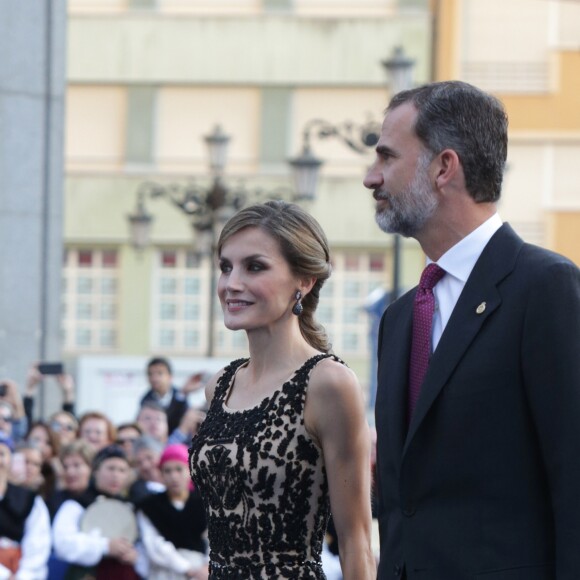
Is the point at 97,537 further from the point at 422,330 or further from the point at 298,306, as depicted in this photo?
the point at 422,330

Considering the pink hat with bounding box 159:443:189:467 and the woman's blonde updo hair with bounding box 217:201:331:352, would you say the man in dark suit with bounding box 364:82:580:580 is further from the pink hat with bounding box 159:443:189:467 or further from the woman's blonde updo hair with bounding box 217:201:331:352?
the pink hat with bounding box 159:443:189:467

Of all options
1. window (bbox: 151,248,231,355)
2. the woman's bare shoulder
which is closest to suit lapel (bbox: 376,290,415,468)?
the woman's bare shoulder

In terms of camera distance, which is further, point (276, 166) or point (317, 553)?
point (276, 166)

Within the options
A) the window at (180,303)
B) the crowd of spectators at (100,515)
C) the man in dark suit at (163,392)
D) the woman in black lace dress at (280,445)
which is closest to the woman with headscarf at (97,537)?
the crowd of spectators at (100,515)

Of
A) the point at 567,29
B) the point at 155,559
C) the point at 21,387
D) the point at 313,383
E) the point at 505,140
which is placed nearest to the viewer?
the point at 505,140

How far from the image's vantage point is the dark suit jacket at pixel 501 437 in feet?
12.0

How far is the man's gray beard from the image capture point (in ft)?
12.8

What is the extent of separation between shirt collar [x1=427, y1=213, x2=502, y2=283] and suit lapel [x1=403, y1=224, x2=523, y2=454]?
0.02 metres

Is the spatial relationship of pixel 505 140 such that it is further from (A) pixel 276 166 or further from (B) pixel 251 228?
(A) pixel 276 166

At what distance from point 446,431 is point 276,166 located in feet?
120

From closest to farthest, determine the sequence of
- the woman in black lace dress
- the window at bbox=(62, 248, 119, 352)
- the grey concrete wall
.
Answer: the woman in black lace dress
the grey concrete wall
the window at bbox=(62, 248, 119, 352)

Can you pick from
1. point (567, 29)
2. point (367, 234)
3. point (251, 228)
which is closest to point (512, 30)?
point (567, 29)

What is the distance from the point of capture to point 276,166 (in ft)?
132

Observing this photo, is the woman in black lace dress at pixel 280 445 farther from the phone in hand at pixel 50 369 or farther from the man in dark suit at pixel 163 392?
the phone in hand at pixel 50 369
